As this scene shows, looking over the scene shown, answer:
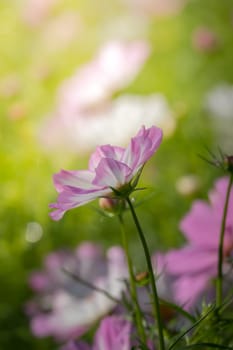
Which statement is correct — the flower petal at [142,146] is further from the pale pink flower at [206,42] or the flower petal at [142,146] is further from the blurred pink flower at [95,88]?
the pale pink flower at [206,42]

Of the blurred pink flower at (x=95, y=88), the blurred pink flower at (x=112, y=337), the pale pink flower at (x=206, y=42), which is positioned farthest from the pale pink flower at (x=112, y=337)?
the pale pink flower at (x=206, y=42)

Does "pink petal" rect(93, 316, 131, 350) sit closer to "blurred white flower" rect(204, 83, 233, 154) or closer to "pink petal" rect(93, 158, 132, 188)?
"pink petal" rect(93, 158, 132, 188)

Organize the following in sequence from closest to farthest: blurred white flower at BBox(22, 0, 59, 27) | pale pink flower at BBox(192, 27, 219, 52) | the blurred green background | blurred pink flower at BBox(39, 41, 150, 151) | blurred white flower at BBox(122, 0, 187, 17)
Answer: the blurred green background → blurred pink flower at BBox(39, 41, 150, 151) → pale pink flower at BBox(192, 27, 219, 52) → blurred white flower at BBox(22, 0, 59, 27) → blurred white flower at BBox(122, 0, 187, 17)

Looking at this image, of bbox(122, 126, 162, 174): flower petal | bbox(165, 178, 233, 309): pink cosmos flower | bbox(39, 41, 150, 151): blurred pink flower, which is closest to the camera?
bbox(122, 126, 162, 174): flower petal

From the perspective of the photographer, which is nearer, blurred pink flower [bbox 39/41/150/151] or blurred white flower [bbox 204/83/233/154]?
blurred white flower [bbox 204/83/233/154]

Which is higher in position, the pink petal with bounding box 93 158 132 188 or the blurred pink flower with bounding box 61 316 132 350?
the pink petal with bounding box 93 158 132 188

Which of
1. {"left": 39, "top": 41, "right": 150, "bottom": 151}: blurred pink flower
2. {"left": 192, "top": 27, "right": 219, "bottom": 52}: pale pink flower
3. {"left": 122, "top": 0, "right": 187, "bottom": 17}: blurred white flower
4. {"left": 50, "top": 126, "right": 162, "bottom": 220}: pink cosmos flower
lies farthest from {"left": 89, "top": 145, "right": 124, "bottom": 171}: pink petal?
{"left": 122, "top": 0, "right": 187, "bottom": 17}: blurred white flower
